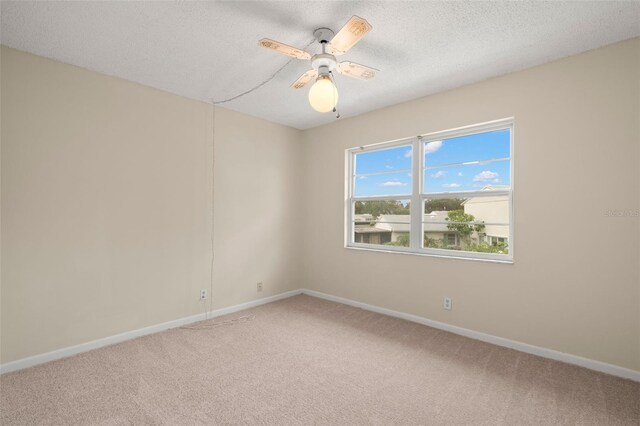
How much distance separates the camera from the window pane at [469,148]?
3.03 metres

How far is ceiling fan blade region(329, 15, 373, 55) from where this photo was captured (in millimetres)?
1691

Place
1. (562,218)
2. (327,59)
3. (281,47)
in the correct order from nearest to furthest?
(281,47), (327,59), (562,218)

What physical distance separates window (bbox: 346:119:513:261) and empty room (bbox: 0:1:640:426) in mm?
23

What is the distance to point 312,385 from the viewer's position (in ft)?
7.29

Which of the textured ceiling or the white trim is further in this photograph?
the white trim

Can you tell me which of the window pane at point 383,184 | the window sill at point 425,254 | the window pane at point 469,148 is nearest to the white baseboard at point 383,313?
the window sill at point 425,254

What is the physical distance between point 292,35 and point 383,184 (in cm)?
219

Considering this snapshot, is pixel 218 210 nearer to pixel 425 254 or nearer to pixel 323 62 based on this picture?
pixel 323 62

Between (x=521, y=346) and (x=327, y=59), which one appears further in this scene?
(x=521, y=346)

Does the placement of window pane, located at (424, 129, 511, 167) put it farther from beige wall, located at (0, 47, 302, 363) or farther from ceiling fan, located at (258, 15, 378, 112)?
beige wall, located at (0, 47, 302, 363)

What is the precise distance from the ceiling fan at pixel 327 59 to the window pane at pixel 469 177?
5.20ft

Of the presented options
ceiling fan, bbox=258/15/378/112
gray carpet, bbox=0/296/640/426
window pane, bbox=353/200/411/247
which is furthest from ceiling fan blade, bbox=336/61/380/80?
gray carpet, bbox=0/296/640/426

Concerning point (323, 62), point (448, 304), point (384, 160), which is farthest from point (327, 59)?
point (448, 304)

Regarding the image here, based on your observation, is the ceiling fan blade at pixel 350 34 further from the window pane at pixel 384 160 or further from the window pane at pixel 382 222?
the window pane at pixel 382 222
